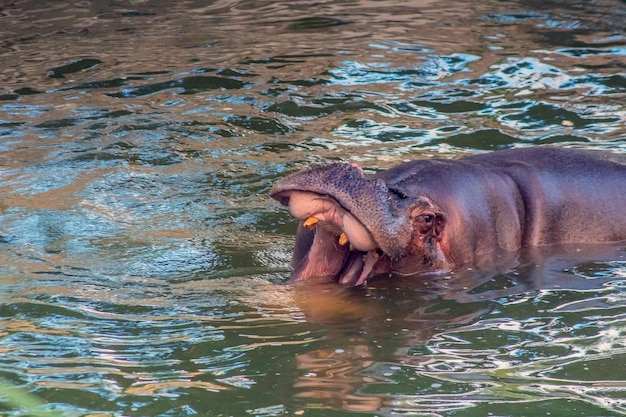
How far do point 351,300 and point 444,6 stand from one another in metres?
7.93

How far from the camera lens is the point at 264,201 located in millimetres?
6414

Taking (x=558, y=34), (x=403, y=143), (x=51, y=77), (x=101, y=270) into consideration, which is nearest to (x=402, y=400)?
(x=101, y=270)

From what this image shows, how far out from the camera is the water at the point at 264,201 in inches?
138

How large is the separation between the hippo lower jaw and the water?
15 centimetres

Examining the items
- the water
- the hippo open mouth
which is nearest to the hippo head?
the hippo open mouth

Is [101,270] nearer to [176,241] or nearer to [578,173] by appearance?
[176,241]

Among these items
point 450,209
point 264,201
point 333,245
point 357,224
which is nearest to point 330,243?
point 333,245

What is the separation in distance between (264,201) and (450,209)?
1.81 m

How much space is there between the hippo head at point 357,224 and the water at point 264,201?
6.8 inches

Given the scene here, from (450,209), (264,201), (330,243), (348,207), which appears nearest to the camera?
(348,207)

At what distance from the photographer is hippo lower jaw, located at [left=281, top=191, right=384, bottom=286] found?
434 cm

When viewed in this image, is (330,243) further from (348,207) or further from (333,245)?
(348,207)

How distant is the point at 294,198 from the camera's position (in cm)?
441

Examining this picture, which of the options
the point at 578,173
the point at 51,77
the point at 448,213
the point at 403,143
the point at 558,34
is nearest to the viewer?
the point at 448,213
